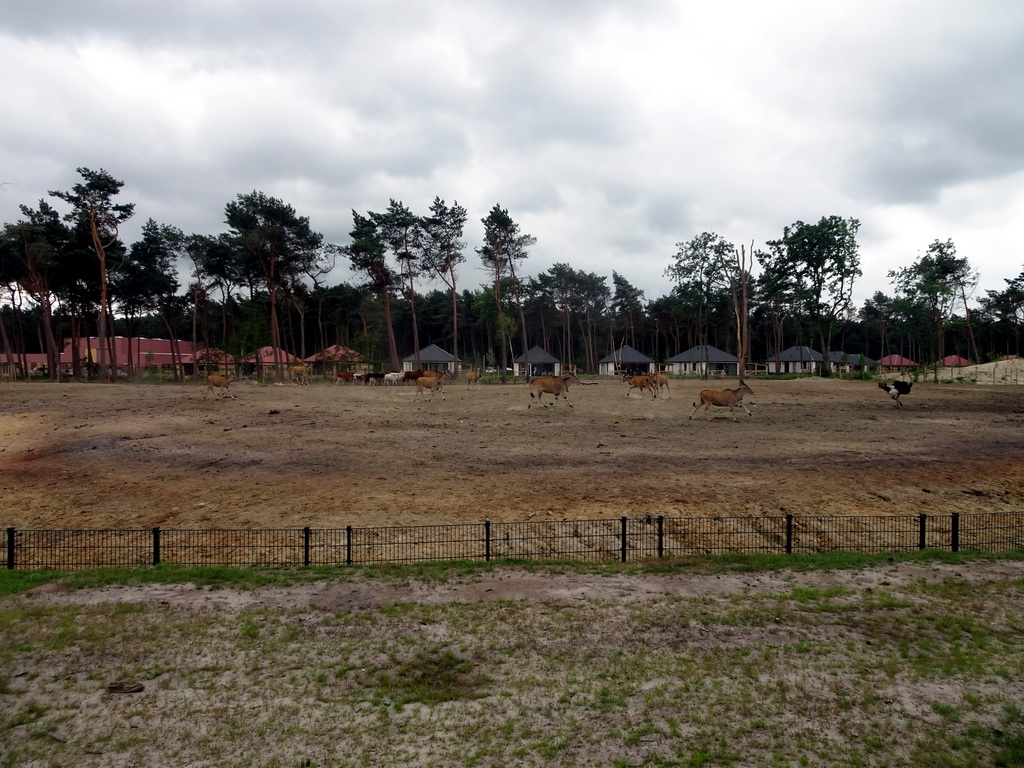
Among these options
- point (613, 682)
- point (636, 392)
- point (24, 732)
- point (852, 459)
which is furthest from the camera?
point (636, 392)

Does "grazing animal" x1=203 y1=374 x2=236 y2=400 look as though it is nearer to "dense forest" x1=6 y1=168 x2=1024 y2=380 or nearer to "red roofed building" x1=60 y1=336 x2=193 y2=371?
"dense forest" x1=6 y1=168 x2=1024 y2=380

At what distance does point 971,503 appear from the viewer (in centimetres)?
1302

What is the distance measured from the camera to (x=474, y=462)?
1662cm

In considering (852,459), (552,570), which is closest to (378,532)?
(552,570)

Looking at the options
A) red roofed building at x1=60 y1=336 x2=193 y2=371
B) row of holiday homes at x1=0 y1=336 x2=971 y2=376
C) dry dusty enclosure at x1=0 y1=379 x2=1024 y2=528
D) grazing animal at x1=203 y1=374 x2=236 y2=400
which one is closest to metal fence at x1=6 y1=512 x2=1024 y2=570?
dry dusty enclosure at x1=0 y1=379 x2=1024 y2=528

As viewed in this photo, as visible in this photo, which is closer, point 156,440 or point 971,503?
point 971,503

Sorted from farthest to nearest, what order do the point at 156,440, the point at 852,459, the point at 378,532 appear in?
the point at 156,440 < the point at 852,459 < the point at 378,532

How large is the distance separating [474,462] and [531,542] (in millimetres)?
5832

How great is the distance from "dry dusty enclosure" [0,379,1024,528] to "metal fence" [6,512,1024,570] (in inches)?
27.2

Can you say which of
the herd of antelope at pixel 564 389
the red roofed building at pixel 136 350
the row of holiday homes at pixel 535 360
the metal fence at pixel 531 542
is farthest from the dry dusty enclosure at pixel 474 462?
the red roofed building at pixel 136 350

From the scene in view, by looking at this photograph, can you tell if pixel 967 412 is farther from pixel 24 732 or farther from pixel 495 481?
pixel 24 732

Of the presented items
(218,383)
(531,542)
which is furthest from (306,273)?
(531,542)

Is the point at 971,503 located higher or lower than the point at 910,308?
lower

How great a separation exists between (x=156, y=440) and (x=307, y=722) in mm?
17329
